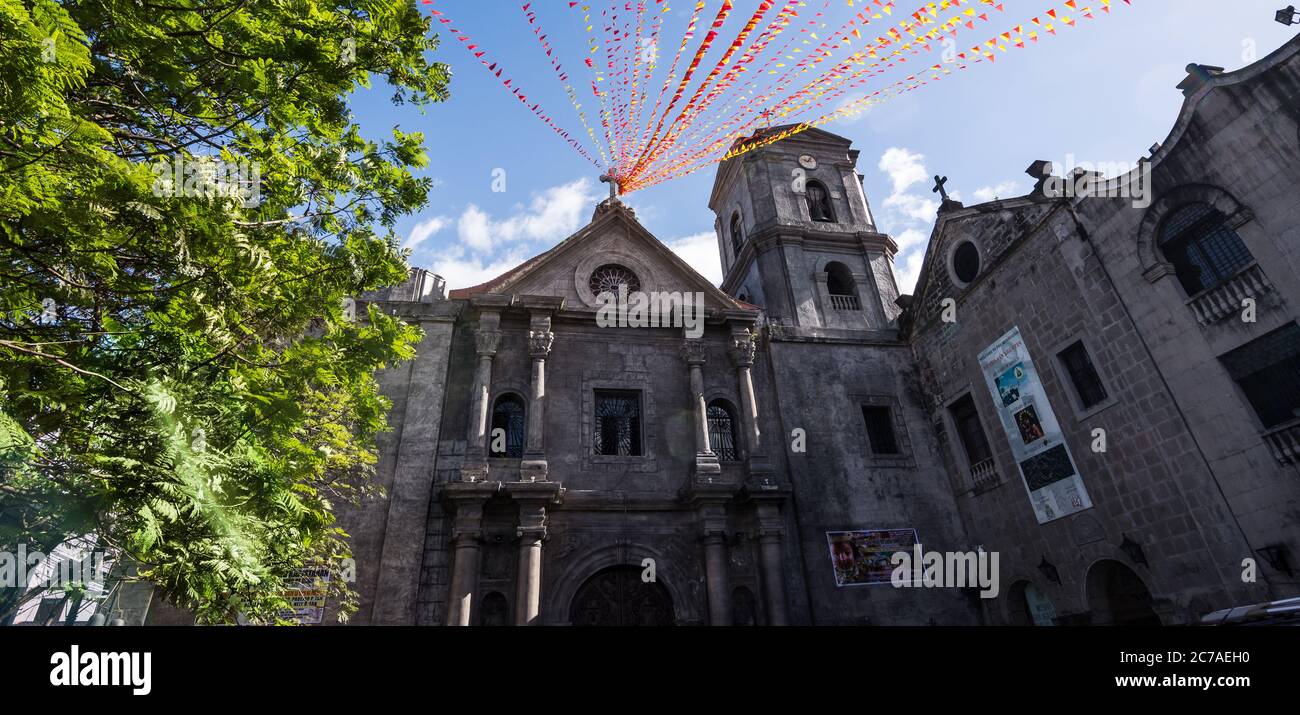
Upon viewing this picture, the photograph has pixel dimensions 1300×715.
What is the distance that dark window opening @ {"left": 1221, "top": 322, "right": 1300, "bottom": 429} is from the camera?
1012 cm

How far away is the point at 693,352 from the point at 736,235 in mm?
9259

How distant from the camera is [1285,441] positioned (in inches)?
391

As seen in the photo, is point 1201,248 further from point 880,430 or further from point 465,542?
point 465,542

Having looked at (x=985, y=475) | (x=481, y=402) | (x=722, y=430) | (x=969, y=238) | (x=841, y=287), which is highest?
(x=841, y=287)

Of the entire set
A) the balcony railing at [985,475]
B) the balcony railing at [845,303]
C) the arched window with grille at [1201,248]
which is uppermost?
the balcony railing at [845,303]

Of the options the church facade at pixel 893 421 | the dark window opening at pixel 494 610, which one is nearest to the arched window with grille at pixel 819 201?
the church facade at pixel 893 421

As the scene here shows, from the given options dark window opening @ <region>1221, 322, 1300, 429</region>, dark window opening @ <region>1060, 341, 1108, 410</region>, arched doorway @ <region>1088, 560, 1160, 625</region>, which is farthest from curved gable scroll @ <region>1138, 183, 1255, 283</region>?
arched doorway @ <region>1088, 560, 1160, 625</region>

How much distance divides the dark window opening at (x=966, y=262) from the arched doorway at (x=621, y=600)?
12483mm

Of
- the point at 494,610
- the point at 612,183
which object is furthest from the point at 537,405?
the point at 612,183

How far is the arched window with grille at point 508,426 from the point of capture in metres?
15.5

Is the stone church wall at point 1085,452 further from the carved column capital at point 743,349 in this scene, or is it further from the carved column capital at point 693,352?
the carved column capital at point 693,352

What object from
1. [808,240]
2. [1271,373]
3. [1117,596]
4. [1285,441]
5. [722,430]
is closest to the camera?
[1285,441]
